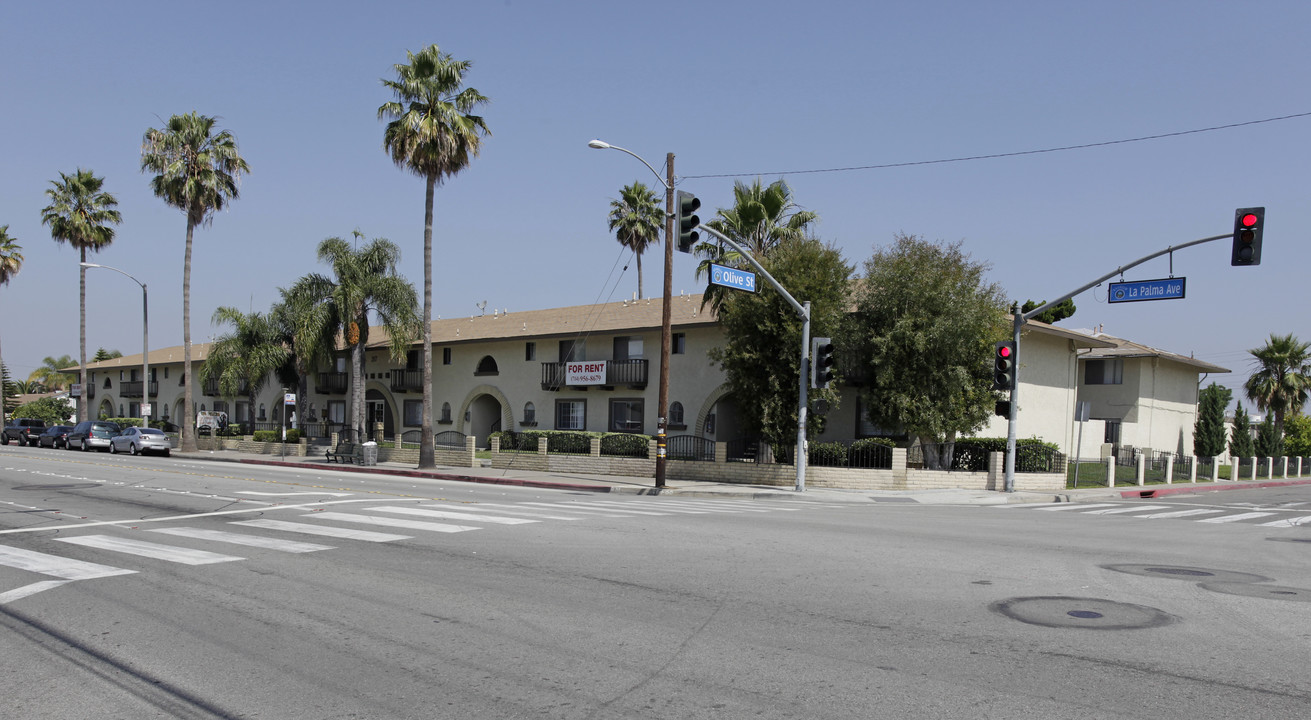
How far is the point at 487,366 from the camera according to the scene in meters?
41.7

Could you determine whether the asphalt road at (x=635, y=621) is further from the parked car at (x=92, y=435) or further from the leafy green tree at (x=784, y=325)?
the parked car at (x=92, y=435)

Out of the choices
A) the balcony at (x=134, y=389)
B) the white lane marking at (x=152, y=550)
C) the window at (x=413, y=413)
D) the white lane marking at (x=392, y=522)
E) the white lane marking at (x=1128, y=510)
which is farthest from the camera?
the balcony at (x=134, y=389)

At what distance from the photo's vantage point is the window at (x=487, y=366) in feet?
136

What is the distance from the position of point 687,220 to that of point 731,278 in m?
4.10

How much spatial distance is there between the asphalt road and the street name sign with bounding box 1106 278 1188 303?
742 cm

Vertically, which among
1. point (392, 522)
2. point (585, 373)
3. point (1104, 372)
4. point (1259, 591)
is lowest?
point (392, 522)

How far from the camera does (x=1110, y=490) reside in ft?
94.9

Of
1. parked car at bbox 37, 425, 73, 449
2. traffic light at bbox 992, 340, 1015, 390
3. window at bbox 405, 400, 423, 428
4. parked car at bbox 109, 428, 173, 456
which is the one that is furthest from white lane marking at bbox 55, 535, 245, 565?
parked car at bbox 37, 425, 73, 449

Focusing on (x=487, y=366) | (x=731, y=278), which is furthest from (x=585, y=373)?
(x=731, y=278)

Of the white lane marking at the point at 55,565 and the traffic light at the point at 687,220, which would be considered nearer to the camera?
the white lane marking at the point at 55,565

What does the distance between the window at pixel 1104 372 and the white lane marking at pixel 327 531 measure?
122ft

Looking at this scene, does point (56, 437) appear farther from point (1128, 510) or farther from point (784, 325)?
point (1128, 510)

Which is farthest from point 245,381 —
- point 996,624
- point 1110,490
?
point 996,624

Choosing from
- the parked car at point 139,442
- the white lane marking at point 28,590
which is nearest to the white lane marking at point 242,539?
the white lane marking at point 28,590
